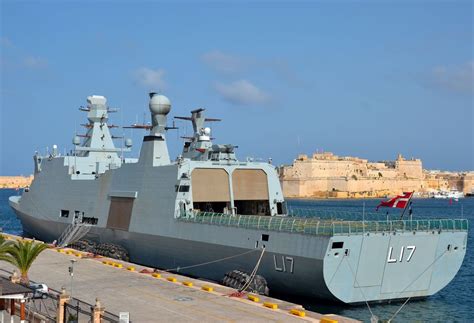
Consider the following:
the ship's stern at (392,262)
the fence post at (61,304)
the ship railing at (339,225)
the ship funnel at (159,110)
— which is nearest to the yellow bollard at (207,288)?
the ship railing at (339,225)

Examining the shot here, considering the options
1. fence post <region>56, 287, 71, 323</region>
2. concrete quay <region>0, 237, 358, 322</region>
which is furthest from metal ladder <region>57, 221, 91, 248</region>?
fence post <region>56, 287, 71, 323</region>

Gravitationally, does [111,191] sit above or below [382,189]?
below

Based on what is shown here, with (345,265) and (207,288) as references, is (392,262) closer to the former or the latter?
(345,265)

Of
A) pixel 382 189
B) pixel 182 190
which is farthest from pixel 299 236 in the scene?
pixel 382 189

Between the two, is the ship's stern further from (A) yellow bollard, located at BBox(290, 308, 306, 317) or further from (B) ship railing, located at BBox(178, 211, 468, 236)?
(A) yellow bollard, located at BBox(290, 308, 306, 317)

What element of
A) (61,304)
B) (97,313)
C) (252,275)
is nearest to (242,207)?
(252,275)

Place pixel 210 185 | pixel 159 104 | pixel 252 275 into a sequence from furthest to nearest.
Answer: pixel 159 104 < pixel 210 185 < pixel 252 275

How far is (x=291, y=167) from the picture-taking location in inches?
6521

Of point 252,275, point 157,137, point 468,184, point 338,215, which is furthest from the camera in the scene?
point 468,184

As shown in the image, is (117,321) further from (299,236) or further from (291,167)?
(291,167)

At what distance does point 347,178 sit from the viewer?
165875 millimetres

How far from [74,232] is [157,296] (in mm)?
17153

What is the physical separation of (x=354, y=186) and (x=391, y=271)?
14466 centimetres

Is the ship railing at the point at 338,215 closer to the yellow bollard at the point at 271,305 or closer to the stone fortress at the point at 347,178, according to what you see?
the yellow bollard at the point at 271,305
